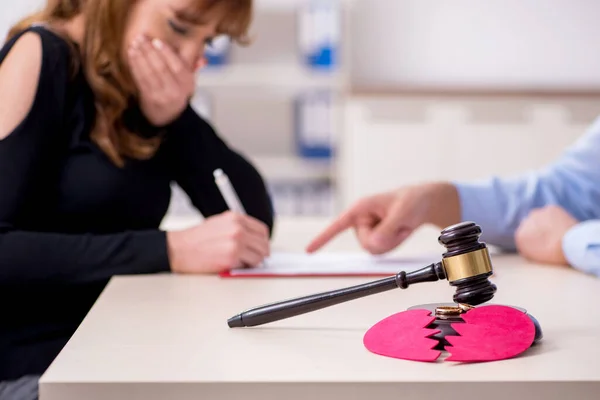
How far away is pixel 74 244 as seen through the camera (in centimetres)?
115

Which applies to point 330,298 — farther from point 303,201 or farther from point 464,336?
point 303,201

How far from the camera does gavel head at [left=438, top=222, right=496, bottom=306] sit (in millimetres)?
727

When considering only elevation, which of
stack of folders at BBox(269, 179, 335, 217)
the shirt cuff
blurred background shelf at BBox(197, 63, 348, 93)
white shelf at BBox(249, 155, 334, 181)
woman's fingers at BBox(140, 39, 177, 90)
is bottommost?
stack of folders at BBox(269, 179, 335, 217)

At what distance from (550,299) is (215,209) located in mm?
789

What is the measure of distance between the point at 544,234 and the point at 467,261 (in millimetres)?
535

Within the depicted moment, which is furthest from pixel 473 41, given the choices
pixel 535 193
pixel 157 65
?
pixel 157 65

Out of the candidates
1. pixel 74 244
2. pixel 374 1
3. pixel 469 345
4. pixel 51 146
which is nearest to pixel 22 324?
pixel 74 244

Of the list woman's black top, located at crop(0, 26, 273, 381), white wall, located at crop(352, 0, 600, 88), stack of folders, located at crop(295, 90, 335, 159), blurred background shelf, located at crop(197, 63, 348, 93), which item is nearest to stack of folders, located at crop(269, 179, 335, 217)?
stack of folders, located at crop(295, 90, 335, 159)

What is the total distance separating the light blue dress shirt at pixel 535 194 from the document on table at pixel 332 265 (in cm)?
14

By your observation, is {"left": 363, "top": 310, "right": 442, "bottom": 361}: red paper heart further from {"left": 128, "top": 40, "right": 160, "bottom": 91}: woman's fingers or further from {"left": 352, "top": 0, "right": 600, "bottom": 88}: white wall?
{"left": 352, "top": 0, "right": 600, "bottom": 88}: white wall

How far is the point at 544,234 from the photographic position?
48.3 inches

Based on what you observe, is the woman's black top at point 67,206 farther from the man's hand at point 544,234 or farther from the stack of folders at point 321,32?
the stack of folders at point 321,32

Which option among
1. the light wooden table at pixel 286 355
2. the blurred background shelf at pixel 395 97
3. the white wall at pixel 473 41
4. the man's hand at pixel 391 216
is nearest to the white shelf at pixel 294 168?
the blurred background shelf at pixel 395 97

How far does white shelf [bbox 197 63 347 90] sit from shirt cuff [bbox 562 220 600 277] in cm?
245
